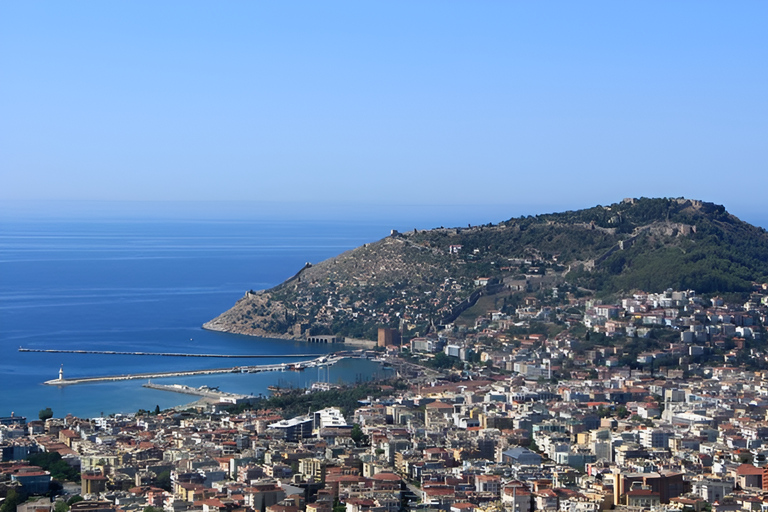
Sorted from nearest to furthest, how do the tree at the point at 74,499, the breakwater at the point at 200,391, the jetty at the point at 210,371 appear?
the tree at the point at 74,499 < the breakwater at the point at 200,391 < the jetty at the point at 210,371

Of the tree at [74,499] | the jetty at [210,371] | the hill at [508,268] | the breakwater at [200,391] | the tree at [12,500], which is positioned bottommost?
the tree at [12,500]

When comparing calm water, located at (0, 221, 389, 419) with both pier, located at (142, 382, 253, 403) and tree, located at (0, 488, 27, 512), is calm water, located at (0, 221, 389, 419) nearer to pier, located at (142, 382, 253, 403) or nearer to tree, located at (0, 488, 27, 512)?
pier, located at (142, 382, 253, 403)

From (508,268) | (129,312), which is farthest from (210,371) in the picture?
(129,312)

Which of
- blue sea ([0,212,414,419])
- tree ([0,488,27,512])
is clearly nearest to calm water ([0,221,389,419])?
blue sea ([0,212,414,419])

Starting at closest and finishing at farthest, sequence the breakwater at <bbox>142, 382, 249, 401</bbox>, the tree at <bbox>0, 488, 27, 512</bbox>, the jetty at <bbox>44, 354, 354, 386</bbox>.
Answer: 1. the tree at <bbox>0, 488, 27, 512</bbox>
2. the breakwater at <bbox>142, 382, 249, 401</bbox>
3. the jetty at <bbox>44, 354, 354, 386</bbox>

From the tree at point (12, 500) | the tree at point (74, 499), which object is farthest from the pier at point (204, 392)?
the tree at point (74, 499)

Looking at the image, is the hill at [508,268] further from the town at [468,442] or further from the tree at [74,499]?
the tree at [74,499]
